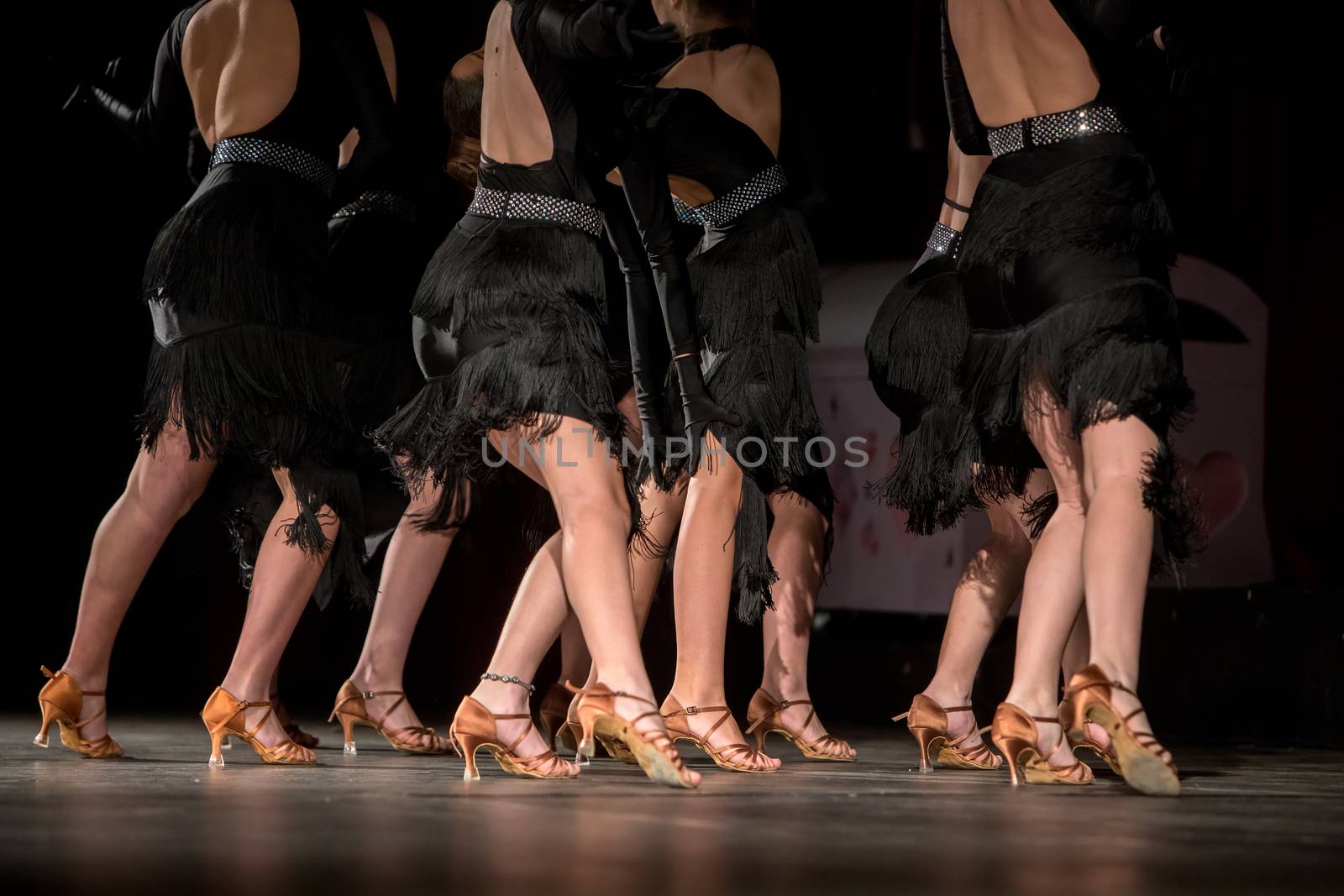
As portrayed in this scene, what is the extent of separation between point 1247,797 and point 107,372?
443 cm

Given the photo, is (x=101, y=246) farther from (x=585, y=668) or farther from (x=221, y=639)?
(x=585, y=668)

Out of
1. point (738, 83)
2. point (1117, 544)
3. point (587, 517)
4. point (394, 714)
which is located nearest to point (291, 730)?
point (394, 714)

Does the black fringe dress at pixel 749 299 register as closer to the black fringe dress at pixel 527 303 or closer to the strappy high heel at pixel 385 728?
the black fringe dress at pixel 527 303

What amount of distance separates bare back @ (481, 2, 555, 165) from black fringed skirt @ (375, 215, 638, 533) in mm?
125

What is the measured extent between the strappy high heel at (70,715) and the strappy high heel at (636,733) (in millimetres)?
1254

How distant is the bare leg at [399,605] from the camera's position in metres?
3.76

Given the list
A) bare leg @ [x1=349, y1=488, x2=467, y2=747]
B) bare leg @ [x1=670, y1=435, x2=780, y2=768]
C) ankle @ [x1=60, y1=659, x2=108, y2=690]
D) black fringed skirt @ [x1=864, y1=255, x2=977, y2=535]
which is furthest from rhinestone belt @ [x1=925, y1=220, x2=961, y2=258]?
ankle @ [x1=60, y1=659, x2=108, y2=690]

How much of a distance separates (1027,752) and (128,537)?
6.22ft

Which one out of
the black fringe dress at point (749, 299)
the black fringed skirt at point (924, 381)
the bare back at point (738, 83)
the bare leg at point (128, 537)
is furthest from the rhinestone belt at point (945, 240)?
the bare leg at point (128, 537)

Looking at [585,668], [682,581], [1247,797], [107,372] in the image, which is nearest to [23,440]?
[107,372]

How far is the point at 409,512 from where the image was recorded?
3846 mm

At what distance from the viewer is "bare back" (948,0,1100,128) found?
9.86 ft

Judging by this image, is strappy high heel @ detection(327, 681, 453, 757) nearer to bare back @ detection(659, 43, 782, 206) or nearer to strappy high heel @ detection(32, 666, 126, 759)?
strappy high heel @ detection(32, 666, 126, 759)

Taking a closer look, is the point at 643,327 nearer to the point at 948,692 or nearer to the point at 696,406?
the point at 696,406
